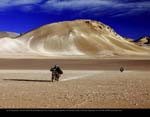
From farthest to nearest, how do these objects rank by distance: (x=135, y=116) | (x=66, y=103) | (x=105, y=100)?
(x=105, y=100), (x=66, y=103), (x=135, y=116)

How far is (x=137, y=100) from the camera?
13141mm

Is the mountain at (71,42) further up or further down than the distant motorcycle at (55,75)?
further up

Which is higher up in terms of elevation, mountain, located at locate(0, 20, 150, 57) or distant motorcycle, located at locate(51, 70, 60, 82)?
mountain, located at locate(0, 20, 150, 57)

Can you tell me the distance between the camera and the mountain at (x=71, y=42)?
15950 centimetres

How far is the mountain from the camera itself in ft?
523

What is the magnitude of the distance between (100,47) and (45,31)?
32.8 metres

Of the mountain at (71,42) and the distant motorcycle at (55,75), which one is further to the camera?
the mountain at (71,42)

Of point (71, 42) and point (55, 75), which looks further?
point (71, 42)

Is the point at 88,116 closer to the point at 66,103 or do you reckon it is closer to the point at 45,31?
the point at 66,103

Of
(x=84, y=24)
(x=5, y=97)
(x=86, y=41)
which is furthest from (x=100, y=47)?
(x=5, y=97)

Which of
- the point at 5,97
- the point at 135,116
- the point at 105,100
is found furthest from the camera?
Result: the point at 5,97

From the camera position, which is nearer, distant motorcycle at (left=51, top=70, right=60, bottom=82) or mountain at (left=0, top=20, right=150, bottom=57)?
distant motorcycle at (left=51, top=70, right=60, bottom=82)

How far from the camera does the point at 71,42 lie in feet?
575

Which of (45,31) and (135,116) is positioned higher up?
(45,31)
